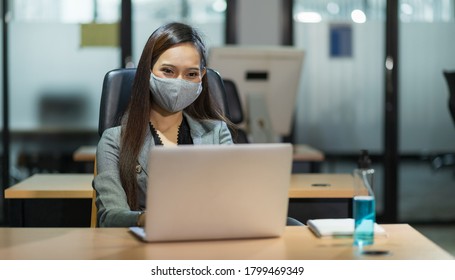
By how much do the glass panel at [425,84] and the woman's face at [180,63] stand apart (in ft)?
11.7

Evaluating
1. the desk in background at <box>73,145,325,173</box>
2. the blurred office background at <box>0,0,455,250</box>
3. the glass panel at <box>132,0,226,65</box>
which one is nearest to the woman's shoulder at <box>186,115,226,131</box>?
the desk in background at <box>73,145,325,173</box>

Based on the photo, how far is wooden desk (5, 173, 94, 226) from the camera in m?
2.96

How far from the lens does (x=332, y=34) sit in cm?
573

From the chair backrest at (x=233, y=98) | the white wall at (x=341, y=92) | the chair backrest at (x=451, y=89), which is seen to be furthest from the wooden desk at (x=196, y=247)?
the white wall at (x=341, y=92)

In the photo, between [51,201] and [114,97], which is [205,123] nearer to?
[114,97]

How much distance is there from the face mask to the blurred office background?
123 inches

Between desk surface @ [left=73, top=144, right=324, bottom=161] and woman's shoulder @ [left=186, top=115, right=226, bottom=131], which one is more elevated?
woman's shoulder @ [left=186, top=115, right=226, bottom=131]

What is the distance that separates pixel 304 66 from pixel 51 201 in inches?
118

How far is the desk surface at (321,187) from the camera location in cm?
295

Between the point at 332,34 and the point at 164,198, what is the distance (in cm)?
416

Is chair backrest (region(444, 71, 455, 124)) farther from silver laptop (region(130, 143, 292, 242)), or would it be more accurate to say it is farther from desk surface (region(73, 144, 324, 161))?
silver laptop (region(130, 143, 292, 242))

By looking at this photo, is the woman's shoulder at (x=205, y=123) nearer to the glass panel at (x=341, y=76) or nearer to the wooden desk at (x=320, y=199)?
the wooden desk at (x=320, y=199)
